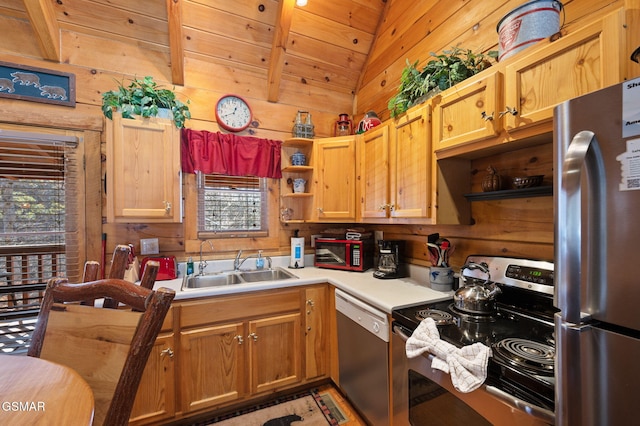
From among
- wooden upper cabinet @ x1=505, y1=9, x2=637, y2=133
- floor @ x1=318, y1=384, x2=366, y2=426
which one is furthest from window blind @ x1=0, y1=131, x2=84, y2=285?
wooden upper cabinet @ x1=505, y1=9, x2=637, y2=133

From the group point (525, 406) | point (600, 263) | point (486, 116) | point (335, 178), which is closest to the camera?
point (600, 263)

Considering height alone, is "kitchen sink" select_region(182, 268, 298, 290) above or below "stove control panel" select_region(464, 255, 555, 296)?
below

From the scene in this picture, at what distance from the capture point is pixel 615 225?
0.61m

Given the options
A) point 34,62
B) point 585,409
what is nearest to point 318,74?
point 34,62

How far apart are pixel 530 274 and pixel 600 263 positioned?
2.67 ft

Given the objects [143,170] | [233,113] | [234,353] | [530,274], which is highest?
[233,113]

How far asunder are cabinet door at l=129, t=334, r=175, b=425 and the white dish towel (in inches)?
57.8

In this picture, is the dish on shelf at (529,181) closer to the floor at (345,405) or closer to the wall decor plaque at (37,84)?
the floor at (345,405)

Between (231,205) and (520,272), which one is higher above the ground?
(231,205)

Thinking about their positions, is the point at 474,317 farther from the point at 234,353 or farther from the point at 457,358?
the point at 234,353

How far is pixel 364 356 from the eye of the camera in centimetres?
171

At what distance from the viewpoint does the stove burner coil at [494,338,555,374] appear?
89 cm

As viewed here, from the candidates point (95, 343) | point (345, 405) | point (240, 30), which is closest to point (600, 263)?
point (95, 343)

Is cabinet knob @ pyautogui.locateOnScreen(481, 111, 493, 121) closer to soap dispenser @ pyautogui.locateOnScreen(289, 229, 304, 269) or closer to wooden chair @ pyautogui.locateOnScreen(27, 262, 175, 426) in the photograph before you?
wooden chair @ pyautogui.locateOnScreen(27, 262, 175, 426)
